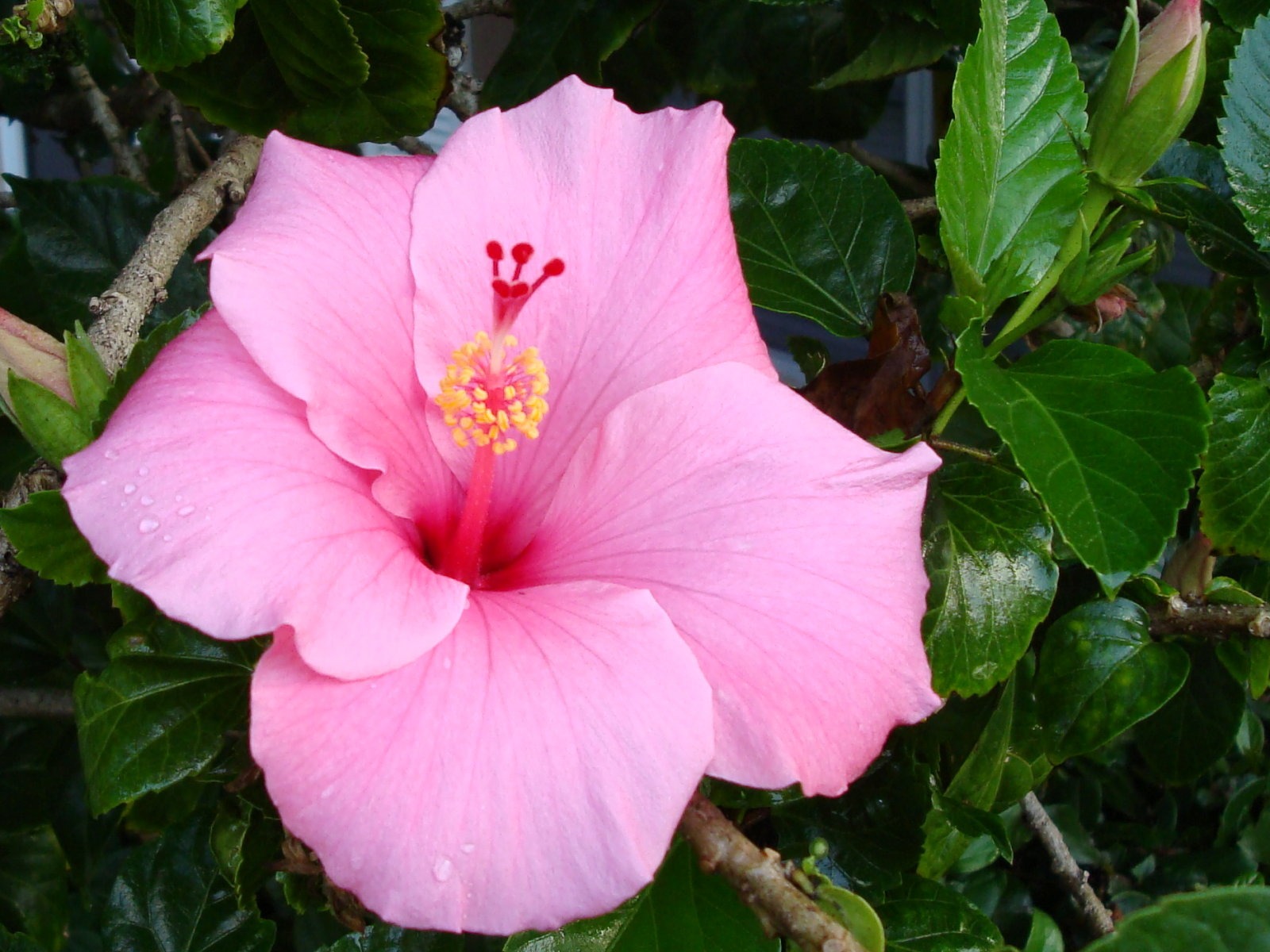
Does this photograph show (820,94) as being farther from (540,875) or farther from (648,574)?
(540,875)

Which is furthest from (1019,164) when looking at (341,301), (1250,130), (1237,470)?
(341,301)

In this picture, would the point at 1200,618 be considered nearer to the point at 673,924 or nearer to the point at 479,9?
the point at 673,924

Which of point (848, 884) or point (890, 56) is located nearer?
point (848, 884)

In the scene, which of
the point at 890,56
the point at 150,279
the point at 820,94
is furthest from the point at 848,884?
the point at 820,94

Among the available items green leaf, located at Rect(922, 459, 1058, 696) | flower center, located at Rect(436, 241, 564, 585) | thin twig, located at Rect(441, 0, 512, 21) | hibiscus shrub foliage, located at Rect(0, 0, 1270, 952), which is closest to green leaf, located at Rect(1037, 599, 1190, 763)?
hibiscus shrub foliage, located at Rect(0, 0, 1270, 952)

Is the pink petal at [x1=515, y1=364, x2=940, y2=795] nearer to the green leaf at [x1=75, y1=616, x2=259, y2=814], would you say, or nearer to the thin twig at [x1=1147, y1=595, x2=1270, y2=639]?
the green leaf at [x1=75, y1=616, x2=259, y2=814]
